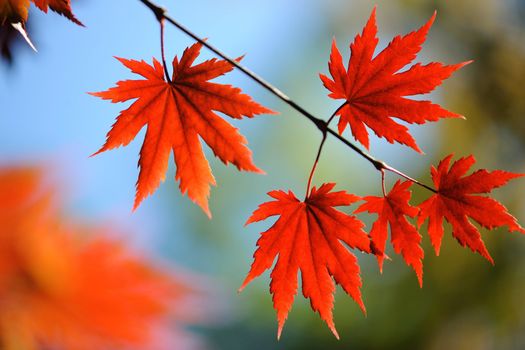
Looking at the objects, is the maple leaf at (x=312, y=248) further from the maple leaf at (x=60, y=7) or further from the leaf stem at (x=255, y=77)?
the maple leaf at (x=60, y=7)

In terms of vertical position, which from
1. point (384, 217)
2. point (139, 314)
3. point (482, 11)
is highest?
point (482, 11)

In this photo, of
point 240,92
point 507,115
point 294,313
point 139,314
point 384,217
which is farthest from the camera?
point 294,313

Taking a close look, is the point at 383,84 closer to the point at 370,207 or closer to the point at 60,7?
the point at 370,207

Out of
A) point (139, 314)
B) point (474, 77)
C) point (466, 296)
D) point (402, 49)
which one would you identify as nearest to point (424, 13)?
point (474, 77)

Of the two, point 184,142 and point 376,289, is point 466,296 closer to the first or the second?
point 376,289

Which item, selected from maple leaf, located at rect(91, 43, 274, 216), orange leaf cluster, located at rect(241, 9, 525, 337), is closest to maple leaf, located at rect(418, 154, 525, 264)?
orange leaf cluster, located at rect(241, 9, 525, 337)

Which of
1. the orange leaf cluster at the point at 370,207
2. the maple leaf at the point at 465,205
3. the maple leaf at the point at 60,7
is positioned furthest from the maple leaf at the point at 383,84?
the maple leaf at the point at 60,7

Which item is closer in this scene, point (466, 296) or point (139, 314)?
Result: point (139, 314)
